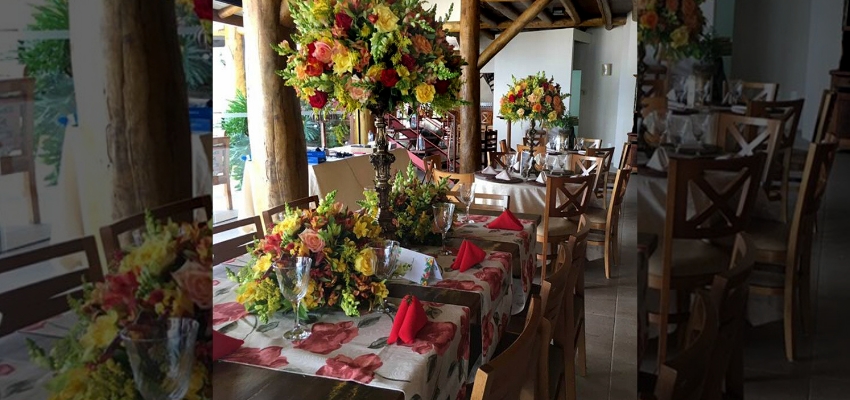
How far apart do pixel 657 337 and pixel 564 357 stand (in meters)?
1.85

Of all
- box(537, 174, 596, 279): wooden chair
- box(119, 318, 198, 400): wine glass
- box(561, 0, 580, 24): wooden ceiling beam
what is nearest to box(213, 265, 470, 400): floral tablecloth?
box(119, 318, 198, 400): wine glass

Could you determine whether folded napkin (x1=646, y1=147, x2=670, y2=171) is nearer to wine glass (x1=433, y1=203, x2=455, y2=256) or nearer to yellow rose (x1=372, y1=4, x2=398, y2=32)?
yellow rose (x1=372, y1=4, x2=398, y2=32)

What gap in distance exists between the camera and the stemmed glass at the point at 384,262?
161cm

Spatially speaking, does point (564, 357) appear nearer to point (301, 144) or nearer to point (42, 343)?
point (42, 343)

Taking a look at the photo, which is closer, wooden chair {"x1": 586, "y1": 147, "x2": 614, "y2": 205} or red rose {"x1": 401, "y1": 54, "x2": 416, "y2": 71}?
red rose {"x1": 401, "y1": 54, "x2": 416, "y2": 71}

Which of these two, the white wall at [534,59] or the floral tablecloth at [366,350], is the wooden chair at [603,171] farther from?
the white wall at [534,59]

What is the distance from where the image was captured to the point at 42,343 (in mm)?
396

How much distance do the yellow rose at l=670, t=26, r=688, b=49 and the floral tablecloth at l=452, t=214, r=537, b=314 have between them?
211 cm

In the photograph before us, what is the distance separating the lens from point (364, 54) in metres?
1.98

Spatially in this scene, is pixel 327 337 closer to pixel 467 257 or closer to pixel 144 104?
pixel 467 257

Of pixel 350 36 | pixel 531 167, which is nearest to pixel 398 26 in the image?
pixel 350 36

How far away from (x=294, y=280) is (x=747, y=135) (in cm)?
126

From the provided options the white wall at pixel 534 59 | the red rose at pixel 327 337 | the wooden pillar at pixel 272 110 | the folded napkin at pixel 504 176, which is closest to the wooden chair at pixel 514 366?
the red rose at pixel 327 337

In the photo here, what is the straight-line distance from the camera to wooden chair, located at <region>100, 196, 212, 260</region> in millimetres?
390
